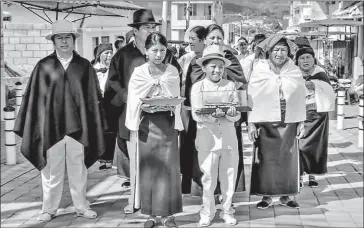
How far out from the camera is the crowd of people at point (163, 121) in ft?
19.0

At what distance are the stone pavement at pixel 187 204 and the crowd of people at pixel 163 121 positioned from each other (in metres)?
0.17

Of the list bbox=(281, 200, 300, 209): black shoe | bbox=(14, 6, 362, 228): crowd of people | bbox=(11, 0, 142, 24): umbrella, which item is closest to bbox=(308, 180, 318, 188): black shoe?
bbox=(14, 6, 362, 228): crowd of people

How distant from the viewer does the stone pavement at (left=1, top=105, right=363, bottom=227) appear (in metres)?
6.04

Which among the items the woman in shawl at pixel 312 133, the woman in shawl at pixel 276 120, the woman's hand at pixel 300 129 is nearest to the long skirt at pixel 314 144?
the woman in shawl at pixel 312 133

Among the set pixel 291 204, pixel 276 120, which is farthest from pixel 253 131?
pixel 291 204

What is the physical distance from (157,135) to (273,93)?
1294mm

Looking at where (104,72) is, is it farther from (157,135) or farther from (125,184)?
(157,135)

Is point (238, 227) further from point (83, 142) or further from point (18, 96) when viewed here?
point (18, 96)

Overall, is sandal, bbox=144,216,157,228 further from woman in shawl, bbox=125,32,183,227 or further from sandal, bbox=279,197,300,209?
sandal, bbox=279,197,300,209

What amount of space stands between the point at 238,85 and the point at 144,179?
53.7 inches

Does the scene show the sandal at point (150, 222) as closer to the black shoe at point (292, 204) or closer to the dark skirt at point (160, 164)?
the dark skirt at point (160, 164)

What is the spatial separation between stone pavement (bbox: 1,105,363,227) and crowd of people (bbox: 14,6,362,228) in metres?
0.17

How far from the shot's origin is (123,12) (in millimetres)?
16359

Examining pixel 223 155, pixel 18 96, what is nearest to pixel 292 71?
pixel 223 155
